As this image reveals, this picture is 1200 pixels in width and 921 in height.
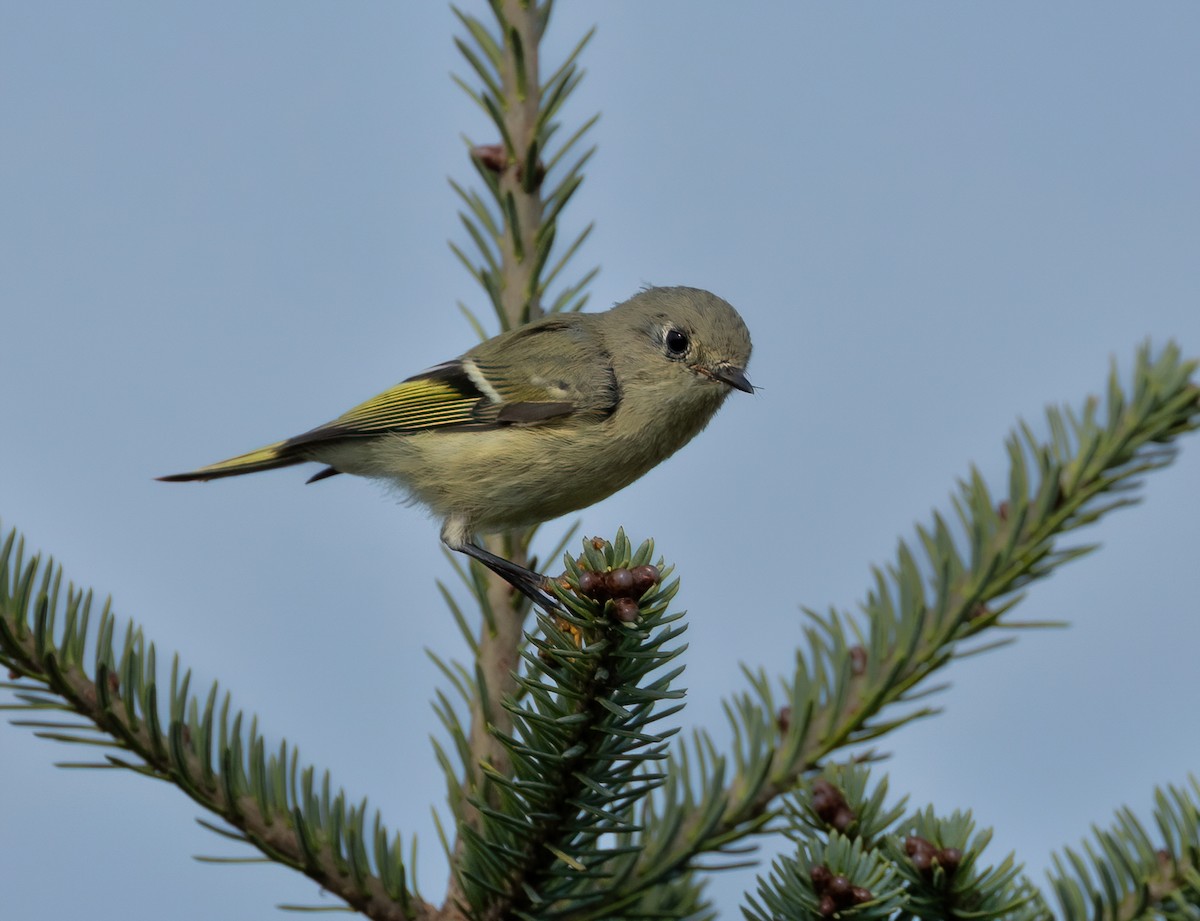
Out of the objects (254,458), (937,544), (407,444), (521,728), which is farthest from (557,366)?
(521,728)

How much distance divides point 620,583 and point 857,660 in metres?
0.62

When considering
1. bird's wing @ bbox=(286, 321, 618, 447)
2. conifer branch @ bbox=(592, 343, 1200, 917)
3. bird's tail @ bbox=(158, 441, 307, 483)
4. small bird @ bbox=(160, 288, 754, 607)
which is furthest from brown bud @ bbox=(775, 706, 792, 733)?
bird's tail @ bbox=(158, 441, 307, 483)

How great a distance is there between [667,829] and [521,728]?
1.19ft

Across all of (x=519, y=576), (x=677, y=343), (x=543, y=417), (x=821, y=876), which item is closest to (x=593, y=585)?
(x=821, y=876)

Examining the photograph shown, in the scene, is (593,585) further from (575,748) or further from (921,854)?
(921,854)

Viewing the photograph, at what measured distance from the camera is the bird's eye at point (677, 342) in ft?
9.86

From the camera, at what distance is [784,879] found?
4.79ft

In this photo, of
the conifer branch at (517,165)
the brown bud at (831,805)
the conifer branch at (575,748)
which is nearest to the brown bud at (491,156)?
the conifer branch at (517,165)

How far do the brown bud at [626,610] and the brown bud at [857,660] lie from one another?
1.91 feet

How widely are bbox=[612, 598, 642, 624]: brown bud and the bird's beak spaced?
152cm

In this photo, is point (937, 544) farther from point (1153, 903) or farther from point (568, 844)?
point (568, 844)

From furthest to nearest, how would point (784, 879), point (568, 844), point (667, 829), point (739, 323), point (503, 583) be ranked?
point (739, 323), point (503, 583), point (667, 829), point (568, 844), point (784, 879)

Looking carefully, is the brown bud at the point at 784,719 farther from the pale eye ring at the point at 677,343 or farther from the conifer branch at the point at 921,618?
the pale eye ring at the point at 677,343

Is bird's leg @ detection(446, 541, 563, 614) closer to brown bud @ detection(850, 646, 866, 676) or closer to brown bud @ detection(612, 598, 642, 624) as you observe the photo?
brown bud @ detection(850, 646, 866, 676)
